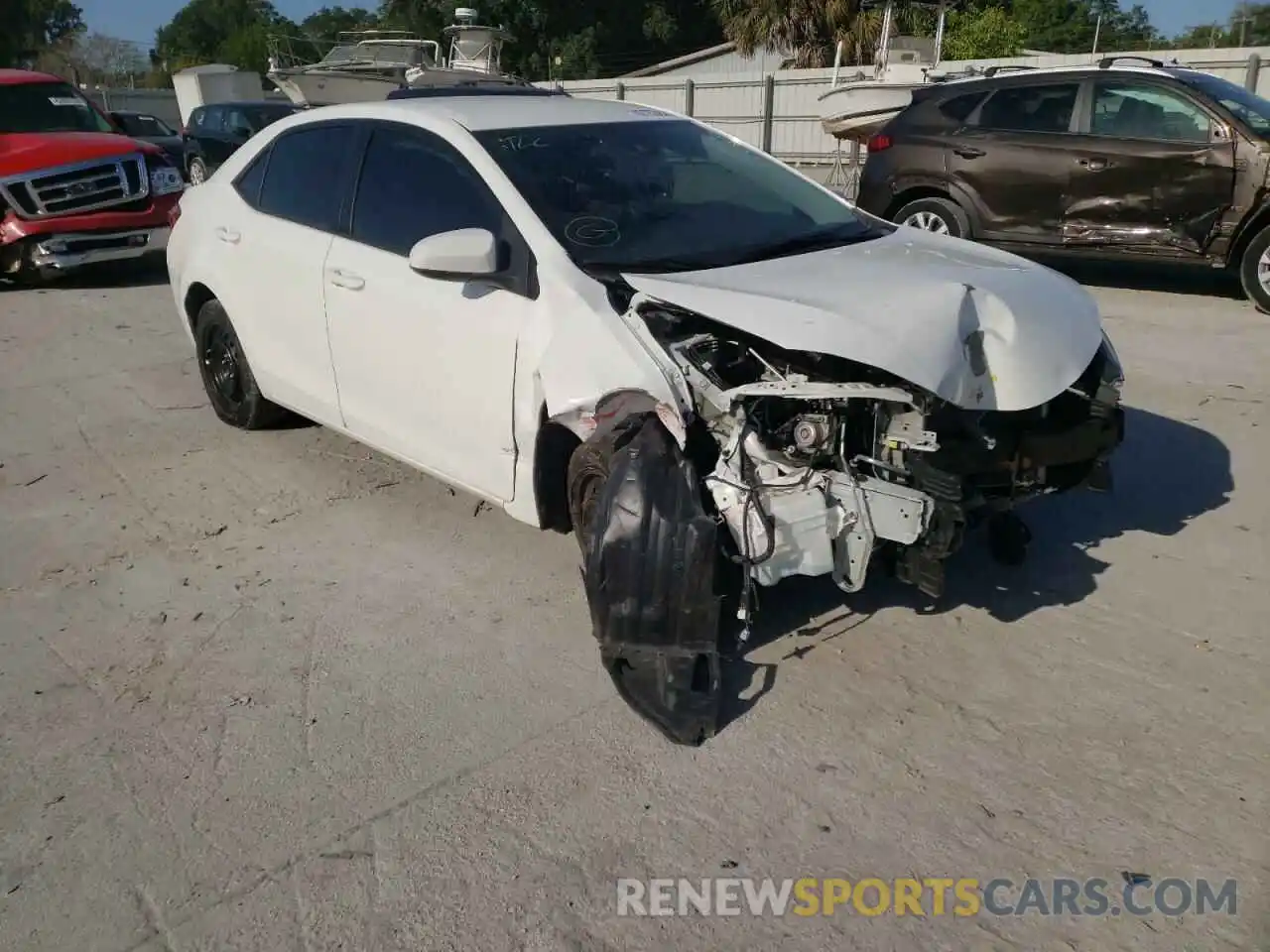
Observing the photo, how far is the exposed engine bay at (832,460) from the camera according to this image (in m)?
3.36

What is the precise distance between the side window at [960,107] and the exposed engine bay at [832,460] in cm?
711

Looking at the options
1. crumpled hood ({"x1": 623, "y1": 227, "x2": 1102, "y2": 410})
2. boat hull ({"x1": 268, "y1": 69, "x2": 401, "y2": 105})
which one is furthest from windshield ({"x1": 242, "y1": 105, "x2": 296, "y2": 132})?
crumpled hood ({"x1": 623, "y1": 227, "x2": 1102, "y2": 410})

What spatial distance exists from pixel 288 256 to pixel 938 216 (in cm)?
661

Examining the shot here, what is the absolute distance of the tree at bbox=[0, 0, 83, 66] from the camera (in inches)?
1927

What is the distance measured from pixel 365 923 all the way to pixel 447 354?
2229 millimetres

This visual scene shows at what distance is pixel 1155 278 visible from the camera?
10.2 metres

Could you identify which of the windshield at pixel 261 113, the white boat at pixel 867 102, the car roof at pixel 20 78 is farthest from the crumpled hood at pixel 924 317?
the windshield at pixel 261 113

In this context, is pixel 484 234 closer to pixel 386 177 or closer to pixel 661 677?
pixel 386 177

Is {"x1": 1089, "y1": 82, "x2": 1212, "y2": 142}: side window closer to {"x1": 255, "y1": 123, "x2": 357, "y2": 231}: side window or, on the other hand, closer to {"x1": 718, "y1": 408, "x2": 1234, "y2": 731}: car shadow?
{"x1": 718, "y1": 408, "x2": 1234, "y2": 731}: car shadow

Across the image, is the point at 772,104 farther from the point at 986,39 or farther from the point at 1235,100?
the point at 1235,100

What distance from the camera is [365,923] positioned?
2.62 metres

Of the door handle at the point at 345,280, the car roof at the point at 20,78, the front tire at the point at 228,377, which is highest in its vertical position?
the car roof at the point at 20,78

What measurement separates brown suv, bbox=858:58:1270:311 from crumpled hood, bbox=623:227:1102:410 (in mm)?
5471

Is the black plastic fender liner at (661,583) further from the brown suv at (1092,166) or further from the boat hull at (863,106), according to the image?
the boat hull at (863,106)
